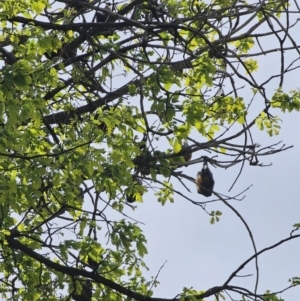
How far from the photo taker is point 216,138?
7.72 meters

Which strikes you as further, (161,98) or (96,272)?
(96,272)

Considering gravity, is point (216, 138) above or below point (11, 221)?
above

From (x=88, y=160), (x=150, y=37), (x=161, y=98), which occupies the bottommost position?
(x=88, y=160)

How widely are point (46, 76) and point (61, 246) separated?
66.3 inches

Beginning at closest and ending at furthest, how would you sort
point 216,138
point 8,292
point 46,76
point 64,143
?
point 46,76
point 64,143
point 216,138
point 8,292

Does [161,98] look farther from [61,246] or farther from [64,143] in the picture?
[61,246]

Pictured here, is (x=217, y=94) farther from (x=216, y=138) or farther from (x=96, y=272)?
(x=96, y=272)

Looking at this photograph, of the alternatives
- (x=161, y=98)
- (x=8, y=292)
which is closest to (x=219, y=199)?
(x=161, y=98)

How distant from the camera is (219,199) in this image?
295 inches

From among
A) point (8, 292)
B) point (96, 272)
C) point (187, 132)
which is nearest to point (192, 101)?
point (187, 132)

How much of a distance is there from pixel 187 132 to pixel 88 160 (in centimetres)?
86

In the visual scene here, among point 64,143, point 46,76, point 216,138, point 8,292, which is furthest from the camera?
point 8,292

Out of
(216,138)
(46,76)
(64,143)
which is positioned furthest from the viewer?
(216,138)

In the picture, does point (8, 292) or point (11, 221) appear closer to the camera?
point (11, 221)
